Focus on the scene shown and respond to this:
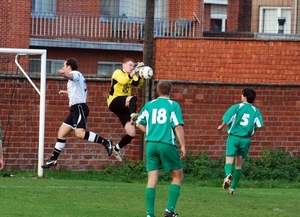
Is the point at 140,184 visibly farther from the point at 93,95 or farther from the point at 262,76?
the point at 262,76

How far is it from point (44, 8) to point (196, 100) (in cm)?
1215

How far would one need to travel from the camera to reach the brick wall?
17.9 metres

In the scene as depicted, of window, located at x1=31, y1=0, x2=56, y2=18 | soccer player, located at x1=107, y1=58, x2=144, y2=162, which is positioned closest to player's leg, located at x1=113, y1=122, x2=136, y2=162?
soccer player, located at x1=107, y1=58, x2=144, y2=162

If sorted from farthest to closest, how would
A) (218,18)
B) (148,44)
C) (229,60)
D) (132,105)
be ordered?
(218,18) < (229,60) < (148,44) < (132,105)

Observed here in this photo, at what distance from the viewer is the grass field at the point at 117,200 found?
37.3 feet

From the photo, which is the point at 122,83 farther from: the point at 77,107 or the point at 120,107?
the point at 77,107

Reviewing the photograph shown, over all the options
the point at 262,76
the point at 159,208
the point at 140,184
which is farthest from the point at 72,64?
the point at 262,76

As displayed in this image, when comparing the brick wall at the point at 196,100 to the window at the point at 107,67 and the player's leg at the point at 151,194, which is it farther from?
the window at the point at 107,67

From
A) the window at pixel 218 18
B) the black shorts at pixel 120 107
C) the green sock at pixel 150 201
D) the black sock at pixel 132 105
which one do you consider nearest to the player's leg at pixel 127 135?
the black shorts at pixel 120 107

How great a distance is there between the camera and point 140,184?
16531 mm

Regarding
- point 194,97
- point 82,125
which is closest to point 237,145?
point 82,125

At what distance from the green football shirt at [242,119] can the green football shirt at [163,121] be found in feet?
12.6

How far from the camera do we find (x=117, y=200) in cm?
1277

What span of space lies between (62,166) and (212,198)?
5358 millimetres
